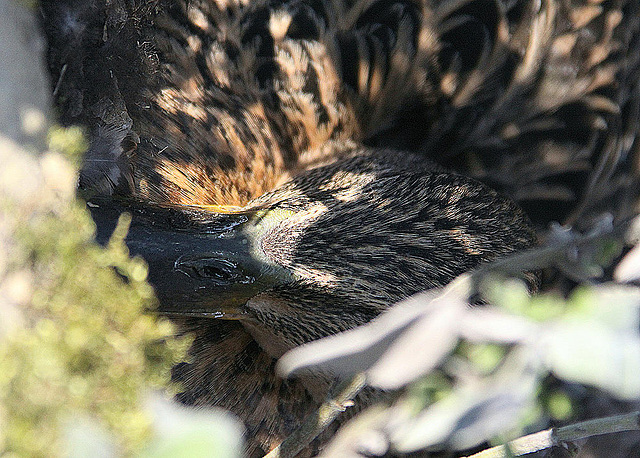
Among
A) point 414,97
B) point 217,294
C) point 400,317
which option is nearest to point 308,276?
point 217,294

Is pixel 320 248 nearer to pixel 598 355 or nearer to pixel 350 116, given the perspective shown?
pixel 350 116

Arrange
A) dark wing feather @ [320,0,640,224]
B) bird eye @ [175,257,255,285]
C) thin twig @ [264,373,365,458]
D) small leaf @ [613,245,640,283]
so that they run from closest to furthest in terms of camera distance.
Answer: small leaf @ [613,245,640,283] → thin twig @ [264,373,365,458] → bird eye @ [175,257,255,285] → dark wing feather @ [320,0,640,224]

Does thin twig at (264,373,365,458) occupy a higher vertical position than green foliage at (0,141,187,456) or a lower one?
lower

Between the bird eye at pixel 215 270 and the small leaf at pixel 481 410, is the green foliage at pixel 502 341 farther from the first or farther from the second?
the bird eye at pixel 215 270

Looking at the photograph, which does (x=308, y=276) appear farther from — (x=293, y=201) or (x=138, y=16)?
(x=138, y=16)

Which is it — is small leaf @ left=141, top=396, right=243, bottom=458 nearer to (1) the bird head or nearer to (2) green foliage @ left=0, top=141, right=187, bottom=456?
(2) green foliage @ left=0, top=141, right=187, bottom=456

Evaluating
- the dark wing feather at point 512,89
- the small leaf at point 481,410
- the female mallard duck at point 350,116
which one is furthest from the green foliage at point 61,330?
the dark wing feather at point 512,89

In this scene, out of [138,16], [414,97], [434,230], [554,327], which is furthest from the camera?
[414,97]

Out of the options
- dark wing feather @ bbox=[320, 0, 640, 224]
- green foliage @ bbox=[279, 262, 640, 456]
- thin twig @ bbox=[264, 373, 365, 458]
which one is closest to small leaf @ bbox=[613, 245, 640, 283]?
green foliage @ bbox=[279, 262, 640, 456]
